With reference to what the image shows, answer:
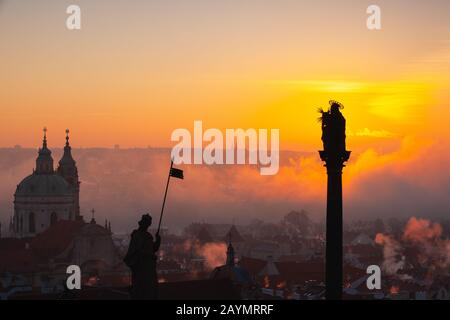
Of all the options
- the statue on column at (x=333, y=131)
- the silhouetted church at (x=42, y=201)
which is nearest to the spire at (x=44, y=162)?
the silhouetted church at (x=42, y=201)

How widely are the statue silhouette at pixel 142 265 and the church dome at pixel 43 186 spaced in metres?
93.2

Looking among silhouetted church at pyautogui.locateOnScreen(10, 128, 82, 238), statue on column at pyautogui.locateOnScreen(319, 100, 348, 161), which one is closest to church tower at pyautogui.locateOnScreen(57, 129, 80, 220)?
silhouetted church at pyautogui.locateOnScreen(10, 128, 82, 238)

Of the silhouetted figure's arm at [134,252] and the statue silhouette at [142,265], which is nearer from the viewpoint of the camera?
the statue silhouette at [142,265]

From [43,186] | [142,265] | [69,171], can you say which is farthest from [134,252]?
[69,171]

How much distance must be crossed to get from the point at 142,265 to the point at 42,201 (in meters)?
94.4

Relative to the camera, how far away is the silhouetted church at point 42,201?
369ft

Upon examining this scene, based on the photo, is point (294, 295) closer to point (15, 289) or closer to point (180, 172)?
point (15, 289)

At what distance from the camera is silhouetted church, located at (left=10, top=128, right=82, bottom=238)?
112375 millimetres

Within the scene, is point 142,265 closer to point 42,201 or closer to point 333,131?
point 333,131

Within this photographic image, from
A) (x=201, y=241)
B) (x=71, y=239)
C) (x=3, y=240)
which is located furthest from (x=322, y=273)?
(x=201, y=241)

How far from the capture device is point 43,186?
4417 inches

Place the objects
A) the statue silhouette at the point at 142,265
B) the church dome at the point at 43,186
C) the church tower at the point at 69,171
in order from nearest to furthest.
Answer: the statue silhouette at the point at 142,265 < the church dome at the point at 43,186 < the church tower at the point at 69,171

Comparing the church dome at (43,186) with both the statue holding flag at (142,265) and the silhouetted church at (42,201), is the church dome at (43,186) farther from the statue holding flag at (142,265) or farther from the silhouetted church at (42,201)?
the statue holding flag at (142,265)
